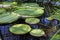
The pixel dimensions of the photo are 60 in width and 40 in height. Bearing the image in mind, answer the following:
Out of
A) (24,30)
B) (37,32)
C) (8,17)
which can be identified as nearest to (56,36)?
(37,32)

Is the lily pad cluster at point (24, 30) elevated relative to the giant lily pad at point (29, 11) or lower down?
lower down

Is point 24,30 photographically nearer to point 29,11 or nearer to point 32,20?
point 32,20

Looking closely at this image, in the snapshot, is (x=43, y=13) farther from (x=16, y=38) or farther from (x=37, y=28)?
(x=16, y=38)

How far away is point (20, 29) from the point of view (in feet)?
4.29

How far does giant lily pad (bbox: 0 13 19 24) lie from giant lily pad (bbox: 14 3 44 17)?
79 millimetres

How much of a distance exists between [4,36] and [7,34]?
0.12 ft

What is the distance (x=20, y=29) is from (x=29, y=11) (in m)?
0.39

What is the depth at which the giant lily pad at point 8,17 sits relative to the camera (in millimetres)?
1432

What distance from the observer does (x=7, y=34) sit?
128 centimetres

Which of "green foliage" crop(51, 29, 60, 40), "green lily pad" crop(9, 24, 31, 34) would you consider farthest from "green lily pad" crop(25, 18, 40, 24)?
"green foliage" crop(51, 29, 60, 40)

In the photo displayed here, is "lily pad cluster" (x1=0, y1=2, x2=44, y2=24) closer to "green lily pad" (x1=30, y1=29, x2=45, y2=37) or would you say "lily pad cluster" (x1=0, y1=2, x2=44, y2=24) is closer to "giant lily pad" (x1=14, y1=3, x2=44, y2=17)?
"giant lily pad" (x1=14, y1=3, x2=44, y2=17)

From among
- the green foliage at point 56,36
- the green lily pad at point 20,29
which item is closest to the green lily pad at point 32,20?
the green lily pad at point 20,29

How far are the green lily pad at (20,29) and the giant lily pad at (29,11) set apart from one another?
0.22 meters

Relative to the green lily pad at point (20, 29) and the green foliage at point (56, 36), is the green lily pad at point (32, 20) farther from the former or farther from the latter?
the green foliage at point (56, 36)
